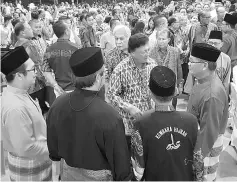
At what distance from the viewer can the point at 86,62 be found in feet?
5.56

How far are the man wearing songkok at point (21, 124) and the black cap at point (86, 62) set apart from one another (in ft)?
1.51

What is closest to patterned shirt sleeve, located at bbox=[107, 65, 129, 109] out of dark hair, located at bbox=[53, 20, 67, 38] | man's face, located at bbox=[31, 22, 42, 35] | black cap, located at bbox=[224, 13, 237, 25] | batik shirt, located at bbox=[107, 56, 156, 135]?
batik shirt, located at bbox=[107, 56, 156, 135]

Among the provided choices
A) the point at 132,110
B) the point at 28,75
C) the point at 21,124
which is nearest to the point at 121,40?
the point at 132,110

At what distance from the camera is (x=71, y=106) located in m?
1.75

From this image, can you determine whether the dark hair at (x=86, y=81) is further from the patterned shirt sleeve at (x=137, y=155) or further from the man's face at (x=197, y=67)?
the man's face at (x=197, y=67)

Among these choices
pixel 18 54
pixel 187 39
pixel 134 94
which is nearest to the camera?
pixel 18 54

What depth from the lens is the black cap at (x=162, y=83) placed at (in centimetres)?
180

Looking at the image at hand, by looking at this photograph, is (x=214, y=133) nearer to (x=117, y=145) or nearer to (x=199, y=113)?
(x=199, y=113)

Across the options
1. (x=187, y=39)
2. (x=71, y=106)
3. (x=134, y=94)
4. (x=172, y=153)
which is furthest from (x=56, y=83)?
(x=187, y=39)

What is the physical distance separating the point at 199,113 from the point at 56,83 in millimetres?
1759

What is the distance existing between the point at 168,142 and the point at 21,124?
2.98 feet

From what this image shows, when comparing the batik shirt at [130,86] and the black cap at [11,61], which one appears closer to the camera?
the black cap at [11,61]

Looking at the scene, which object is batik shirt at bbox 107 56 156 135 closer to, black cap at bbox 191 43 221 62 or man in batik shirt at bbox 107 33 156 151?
man in batik shirt at bbox 107 33 156 151

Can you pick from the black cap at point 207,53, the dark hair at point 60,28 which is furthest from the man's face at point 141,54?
the dark hair at point 60,28
